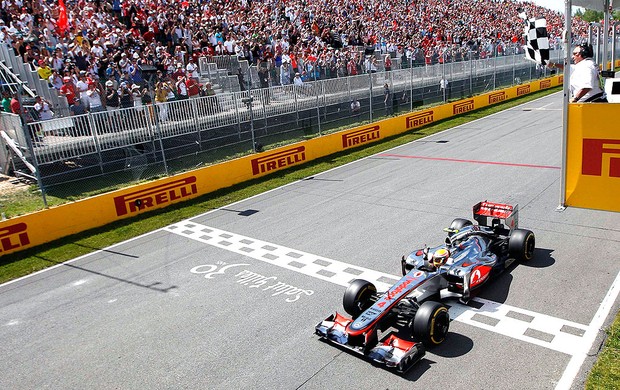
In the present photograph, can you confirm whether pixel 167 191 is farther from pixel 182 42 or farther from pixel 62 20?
pixel 182 42

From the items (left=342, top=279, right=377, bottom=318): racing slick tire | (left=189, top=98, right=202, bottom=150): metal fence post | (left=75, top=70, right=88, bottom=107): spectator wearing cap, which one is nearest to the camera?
(left=342, top=279, right=377, bottom=318): racing slick tire

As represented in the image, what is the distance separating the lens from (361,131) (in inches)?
734

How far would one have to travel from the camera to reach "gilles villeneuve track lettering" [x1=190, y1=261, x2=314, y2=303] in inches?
292

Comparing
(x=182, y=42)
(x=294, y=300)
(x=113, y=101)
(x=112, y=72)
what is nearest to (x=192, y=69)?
(x=112, y=72)

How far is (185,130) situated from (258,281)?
6.97 metres

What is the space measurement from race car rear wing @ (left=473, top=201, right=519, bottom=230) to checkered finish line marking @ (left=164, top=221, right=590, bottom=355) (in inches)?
69.9

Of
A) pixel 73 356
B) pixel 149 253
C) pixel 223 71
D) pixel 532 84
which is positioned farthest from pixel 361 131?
pixel 532 84

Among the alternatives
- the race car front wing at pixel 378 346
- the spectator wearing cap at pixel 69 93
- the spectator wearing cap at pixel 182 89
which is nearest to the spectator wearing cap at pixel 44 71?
the spectator wearing cap at pixel 69 93

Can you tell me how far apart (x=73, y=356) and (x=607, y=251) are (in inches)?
316

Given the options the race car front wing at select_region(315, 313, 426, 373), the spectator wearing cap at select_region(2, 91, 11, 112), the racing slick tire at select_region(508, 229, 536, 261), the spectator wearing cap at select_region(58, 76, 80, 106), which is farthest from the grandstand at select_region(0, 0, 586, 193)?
the racing slick tire at select_region(508, 229, 536, 261)

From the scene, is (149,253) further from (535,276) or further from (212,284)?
(535,276)

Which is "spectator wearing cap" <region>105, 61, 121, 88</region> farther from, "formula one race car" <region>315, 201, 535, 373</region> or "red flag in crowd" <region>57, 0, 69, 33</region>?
"formula one race car" <region>315, 201, 535, 373</region>

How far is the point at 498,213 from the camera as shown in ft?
26.4

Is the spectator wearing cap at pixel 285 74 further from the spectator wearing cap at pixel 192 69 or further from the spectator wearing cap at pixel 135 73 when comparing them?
the spectator wearing cap at pixel 135 73
